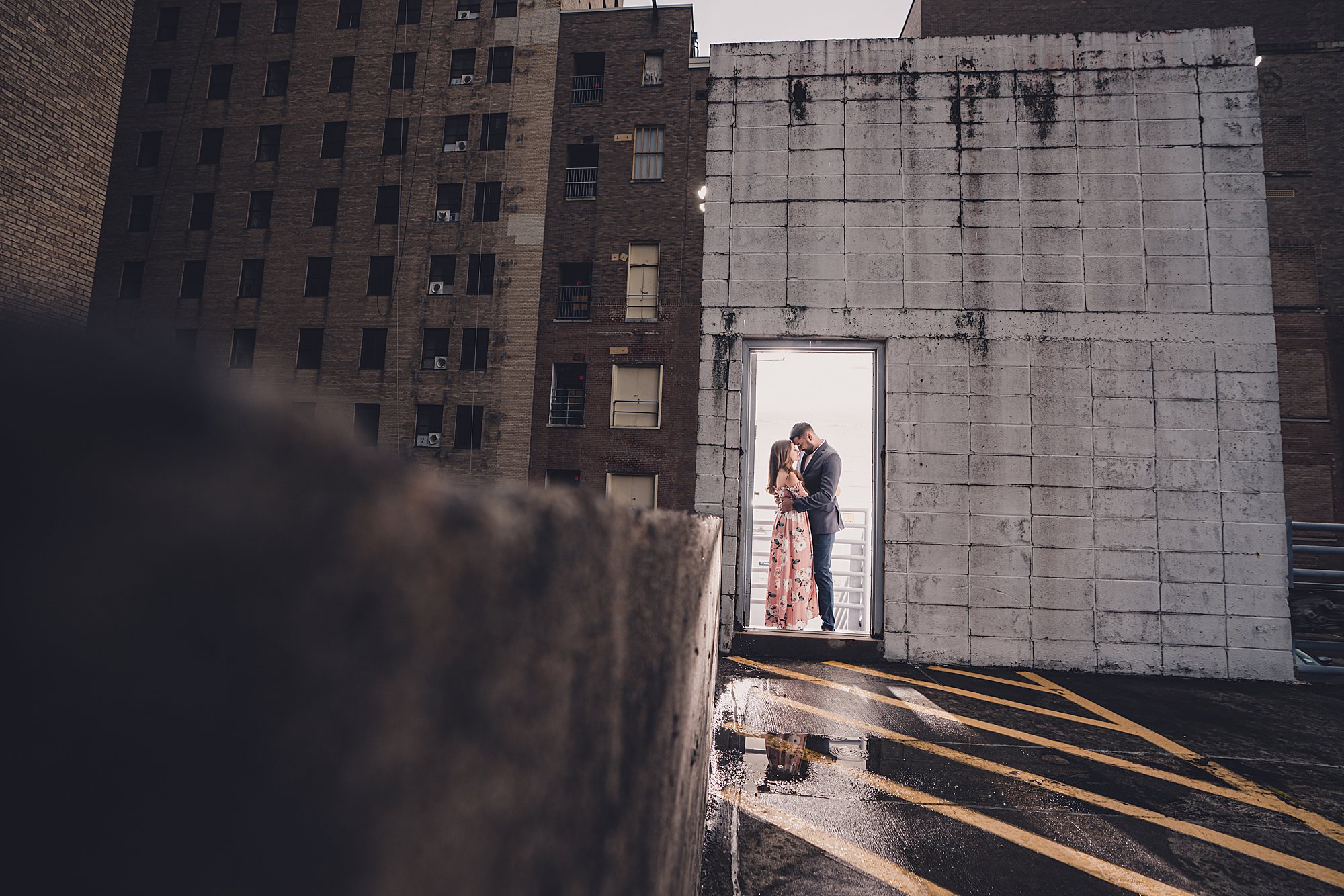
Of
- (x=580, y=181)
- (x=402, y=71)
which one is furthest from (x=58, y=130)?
(x=402, y=71)

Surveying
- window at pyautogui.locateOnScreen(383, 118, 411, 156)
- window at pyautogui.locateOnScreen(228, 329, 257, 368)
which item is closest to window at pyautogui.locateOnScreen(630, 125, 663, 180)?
window at pyautogui.locateOnScreen(383, 118, 411, 156)

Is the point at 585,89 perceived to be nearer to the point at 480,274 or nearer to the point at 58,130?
the point at 480,274

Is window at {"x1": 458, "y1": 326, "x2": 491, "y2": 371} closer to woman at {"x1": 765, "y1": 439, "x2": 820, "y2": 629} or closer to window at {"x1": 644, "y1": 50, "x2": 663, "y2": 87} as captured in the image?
window at {"x1": 644, "y1": 50, "x2": 663, "y2": 87}

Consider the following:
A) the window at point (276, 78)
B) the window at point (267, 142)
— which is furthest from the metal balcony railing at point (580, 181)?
the window at point (276, 78)

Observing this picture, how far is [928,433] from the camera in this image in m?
7.81

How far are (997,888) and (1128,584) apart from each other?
6162mm

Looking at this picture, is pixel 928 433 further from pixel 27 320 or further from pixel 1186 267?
pixel 27 320

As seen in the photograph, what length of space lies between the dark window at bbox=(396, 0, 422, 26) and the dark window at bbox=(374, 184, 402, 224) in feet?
17.5

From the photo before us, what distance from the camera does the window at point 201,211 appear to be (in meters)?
19.6

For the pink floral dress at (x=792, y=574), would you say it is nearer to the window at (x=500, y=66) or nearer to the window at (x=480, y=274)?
the window at (x=480, y=274)

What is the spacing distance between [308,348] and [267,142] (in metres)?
7.31

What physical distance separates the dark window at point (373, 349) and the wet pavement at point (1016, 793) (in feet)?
50.5

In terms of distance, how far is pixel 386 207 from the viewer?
18266 millimetres

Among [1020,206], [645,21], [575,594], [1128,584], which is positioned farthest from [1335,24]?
[575,594]
